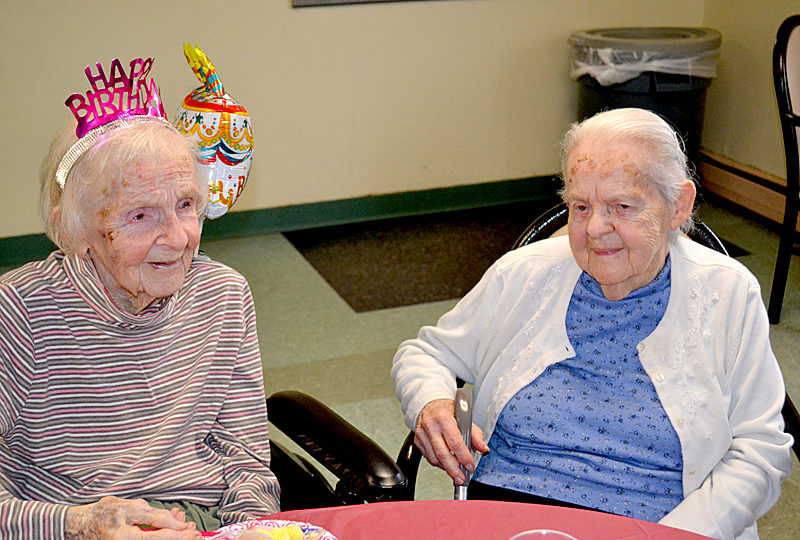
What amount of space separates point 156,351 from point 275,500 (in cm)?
33

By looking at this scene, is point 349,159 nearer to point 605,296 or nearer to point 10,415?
point 605,296

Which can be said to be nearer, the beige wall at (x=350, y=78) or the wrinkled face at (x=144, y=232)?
the wrinkled face at (x=144, y=232)

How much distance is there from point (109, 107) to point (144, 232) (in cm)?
21

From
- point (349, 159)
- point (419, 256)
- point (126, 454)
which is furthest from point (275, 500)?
point (349, 159)

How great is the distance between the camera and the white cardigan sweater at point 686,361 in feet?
5.40

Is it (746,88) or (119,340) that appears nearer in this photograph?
(119,340)

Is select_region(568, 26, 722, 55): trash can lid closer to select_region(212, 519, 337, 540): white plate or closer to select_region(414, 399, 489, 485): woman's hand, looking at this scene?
select_region(414, 399, 489, 485): woman's hand

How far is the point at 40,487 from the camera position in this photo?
158 cm

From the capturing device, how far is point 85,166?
5.06ft

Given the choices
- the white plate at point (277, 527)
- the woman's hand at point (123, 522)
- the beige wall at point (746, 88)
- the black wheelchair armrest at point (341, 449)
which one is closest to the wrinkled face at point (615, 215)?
the black wheelchair armrest at point (341, 449)

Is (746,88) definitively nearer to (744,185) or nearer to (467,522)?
(744,185)

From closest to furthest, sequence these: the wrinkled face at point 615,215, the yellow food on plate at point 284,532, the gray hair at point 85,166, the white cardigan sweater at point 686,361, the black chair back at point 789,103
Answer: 1. the yellow food on plate at point 284,532
2. the gray hair at point 85,166
3. the white cardigan sweater at point 686,361
4. the wrinkled face at point 615,215
5. the black chair back at point 789,103

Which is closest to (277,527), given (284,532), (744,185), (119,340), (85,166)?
(284,532)

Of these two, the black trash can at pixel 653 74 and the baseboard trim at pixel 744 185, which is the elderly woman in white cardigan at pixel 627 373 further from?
the baseboard trim at pixel 744 185
